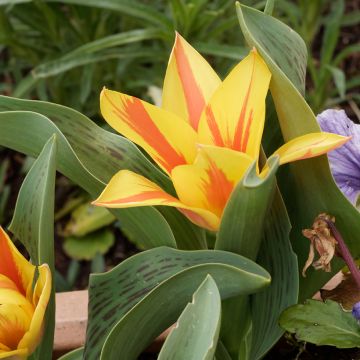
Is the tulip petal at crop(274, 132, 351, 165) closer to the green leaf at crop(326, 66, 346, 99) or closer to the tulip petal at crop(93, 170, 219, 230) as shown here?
the tulip petal at crop(93, 170, 219, 230)

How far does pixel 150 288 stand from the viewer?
607 mm

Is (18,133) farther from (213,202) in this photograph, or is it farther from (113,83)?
(113,83)

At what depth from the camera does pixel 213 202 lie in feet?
1.87

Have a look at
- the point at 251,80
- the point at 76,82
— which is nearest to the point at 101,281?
the point at 251,80

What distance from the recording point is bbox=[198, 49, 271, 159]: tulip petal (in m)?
0.57

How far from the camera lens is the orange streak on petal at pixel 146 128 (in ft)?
1.94

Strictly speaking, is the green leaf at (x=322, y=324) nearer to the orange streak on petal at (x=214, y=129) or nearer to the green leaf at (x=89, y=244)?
the orange streak on petal at (x=214, y=129)

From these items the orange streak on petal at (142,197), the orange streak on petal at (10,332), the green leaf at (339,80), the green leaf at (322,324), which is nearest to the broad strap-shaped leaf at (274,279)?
the green leaf at (322,324)

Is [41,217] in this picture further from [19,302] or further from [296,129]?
[296,129]

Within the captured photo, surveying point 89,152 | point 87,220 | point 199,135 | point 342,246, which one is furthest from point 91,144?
point 87,220

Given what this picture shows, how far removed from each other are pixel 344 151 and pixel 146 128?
0.57 ft

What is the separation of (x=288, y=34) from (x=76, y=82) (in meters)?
0.94

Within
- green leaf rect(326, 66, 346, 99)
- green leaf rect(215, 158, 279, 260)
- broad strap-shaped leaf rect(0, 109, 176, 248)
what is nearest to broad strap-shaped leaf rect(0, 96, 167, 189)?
broad strap-shaped leaf rect(0, 109, 176, 248)

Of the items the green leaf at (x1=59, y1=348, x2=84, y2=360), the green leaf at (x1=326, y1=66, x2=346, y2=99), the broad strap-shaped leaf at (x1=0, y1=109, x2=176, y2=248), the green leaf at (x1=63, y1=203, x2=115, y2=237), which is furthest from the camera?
the green leaf at (x1=63, y1=203, x2=115, y2=237)
